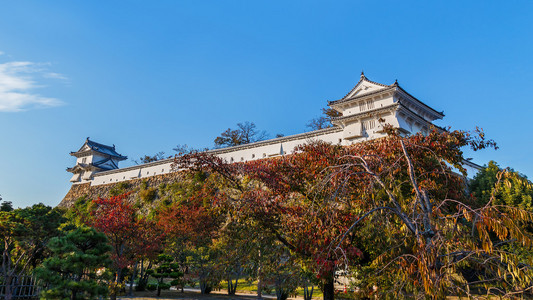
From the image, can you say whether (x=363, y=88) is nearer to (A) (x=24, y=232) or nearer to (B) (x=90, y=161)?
(A) (x=24, y=232)

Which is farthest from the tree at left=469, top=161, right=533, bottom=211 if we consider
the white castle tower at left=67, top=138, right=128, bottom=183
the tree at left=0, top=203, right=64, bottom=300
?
the white castle tower at left=67, top=138, right=128, bottom=183

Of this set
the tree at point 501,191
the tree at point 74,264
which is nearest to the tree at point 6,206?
the tree at point 74,264

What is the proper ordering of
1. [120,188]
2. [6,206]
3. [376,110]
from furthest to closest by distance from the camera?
1. [120,188]
2. [376,110]
3. [6,206]

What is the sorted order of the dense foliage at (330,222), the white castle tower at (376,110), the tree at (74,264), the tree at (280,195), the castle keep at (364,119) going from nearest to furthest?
the dense foliage at (330,222), the tree at (74,264), the tree at (280,195), the white castle tower at (376,110), the castle keep at (364,119)

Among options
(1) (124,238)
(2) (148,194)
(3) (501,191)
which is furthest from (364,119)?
(2) (148,194)

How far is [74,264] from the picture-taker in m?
8.14

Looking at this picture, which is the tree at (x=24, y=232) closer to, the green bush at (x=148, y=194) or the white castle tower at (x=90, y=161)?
the green bush at (x=148, y=194)

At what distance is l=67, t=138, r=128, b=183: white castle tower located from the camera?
135 ft

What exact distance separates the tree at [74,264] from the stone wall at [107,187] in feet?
81.0

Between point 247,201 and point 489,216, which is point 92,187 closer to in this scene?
point 247,201

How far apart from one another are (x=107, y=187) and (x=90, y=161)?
5.93 meters

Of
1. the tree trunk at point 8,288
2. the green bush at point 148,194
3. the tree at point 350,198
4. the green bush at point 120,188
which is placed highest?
the green bush at point 120,188

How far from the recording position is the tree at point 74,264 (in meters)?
7.99

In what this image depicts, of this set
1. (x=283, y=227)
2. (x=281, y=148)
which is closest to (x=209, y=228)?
(x=283, y=227)
